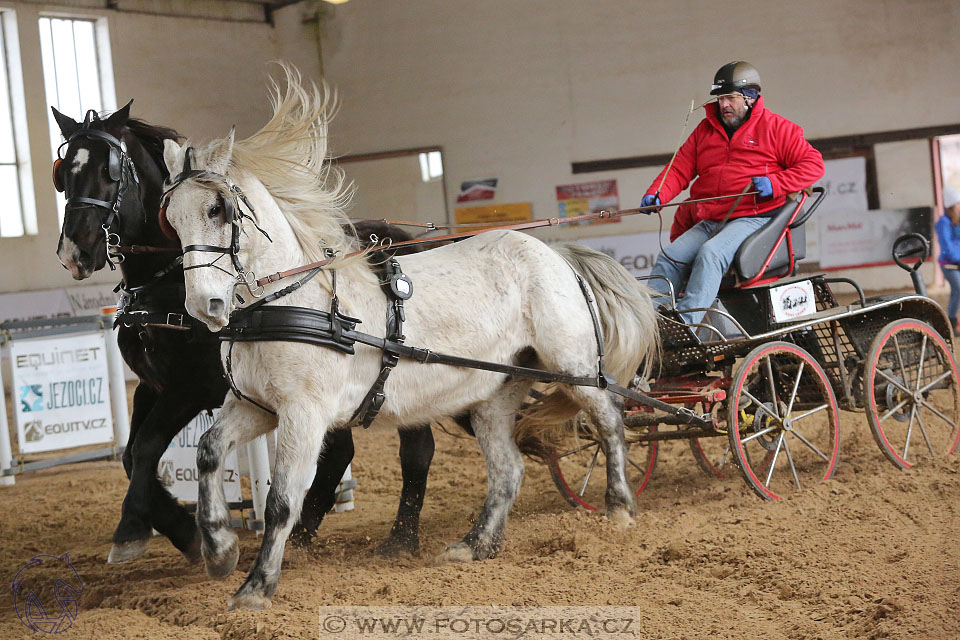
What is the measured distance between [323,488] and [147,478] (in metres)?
0.86

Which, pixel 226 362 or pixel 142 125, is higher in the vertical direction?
pixel 142 125

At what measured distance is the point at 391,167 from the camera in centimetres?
1596

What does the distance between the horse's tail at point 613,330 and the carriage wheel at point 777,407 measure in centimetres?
50

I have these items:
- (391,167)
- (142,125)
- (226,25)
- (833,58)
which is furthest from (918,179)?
(142,125)

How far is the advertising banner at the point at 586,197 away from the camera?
14891 millimetres

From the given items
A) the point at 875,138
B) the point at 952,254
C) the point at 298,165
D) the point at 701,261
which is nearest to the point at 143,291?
the point at 298,165

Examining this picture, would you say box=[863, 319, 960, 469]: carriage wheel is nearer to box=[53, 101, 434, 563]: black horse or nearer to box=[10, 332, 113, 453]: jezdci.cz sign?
box=[53, 101, 434, 563]: black horse

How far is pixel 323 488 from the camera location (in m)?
4.54

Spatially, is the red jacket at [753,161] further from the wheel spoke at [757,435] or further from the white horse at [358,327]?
the wheel spoke at [757,435]

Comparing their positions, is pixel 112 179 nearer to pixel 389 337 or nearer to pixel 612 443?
pixel 389 337

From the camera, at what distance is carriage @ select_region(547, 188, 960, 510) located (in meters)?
4.54

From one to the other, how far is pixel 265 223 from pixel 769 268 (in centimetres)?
278

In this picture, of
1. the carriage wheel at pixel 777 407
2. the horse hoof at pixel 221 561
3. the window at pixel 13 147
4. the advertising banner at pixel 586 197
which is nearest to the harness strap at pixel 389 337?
the horse hoof at pixel 221 561

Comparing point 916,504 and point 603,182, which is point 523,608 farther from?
point 603,182
